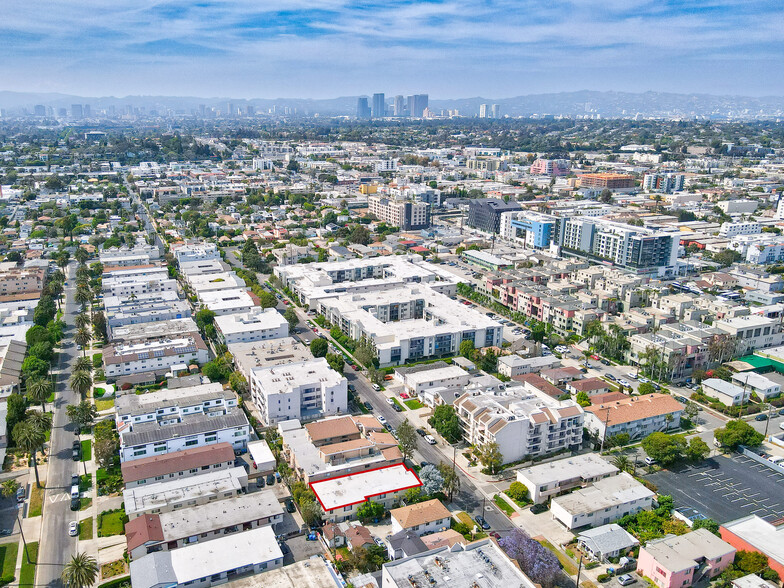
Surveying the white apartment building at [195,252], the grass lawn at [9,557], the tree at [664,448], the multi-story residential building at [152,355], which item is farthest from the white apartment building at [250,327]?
the tree at [664,448]

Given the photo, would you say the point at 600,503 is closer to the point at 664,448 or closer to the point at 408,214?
the point at 664,448

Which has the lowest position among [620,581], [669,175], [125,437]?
[620,581]

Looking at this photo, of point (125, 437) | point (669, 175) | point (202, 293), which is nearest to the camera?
point (125, 437)

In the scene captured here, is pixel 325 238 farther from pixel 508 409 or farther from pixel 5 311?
pixel 508 409

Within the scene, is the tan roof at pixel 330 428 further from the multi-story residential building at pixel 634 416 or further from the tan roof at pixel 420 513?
the multi-story residential building at pixel 634 416

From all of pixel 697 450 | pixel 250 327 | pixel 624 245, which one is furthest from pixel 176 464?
pixel 624 245

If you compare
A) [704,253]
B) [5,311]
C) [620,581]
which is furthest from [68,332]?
[704,253]
